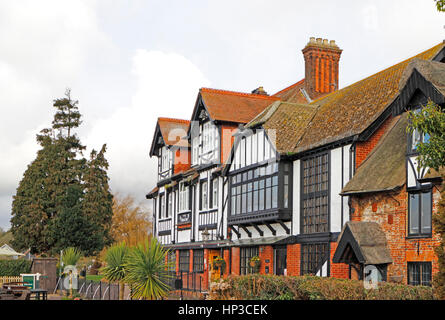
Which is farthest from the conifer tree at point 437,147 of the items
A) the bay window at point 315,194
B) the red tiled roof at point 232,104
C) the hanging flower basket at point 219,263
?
the red tiled roof at point 232,104

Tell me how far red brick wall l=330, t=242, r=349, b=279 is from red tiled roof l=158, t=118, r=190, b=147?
15774 millimetres

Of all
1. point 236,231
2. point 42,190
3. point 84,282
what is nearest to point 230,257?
point 236,231

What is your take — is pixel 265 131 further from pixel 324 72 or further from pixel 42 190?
pixel 42 190

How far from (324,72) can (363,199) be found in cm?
1315

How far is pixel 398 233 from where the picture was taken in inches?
715

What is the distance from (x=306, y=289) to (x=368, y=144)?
8.04 m

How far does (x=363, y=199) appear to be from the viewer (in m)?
19.7

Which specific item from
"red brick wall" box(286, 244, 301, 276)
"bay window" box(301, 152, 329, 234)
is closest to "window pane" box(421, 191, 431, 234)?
"bay window" box(301, 152, 329, 234)

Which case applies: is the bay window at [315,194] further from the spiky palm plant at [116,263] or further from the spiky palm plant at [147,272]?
the spiky palm plant at [116,263]

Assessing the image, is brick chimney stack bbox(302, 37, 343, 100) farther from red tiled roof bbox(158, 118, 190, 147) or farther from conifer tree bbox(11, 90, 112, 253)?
conifer tree bbox(11, 90, 112, 253)

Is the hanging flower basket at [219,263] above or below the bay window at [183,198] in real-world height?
below

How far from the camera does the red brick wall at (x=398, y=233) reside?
1714cm

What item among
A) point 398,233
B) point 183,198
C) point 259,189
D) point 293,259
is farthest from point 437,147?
point 183,198

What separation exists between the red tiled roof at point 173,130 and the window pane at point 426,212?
1938cm
